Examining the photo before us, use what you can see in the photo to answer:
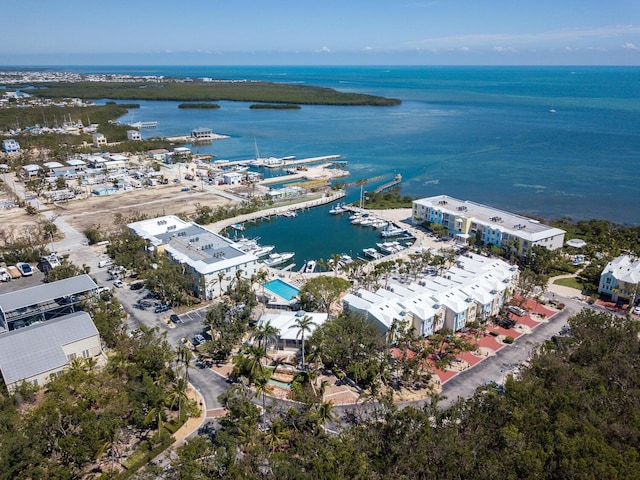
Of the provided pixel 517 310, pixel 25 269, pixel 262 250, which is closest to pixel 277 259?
pixel 262 250

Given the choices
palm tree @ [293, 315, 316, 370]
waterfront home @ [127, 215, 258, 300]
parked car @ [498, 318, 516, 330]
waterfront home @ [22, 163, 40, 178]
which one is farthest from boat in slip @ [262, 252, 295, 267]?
waterfront home @ [22, 163, 40, 178]

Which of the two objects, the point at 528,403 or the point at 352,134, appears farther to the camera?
the point at 352,134

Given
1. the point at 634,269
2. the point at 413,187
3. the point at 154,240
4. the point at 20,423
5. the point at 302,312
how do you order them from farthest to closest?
the point at 413,187 < the point at 154,240 < the point at 634,269 < the point at 302,312 < the point at 20,423

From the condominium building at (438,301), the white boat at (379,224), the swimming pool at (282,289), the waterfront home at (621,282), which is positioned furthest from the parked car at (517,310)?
the white boat at (379,224)

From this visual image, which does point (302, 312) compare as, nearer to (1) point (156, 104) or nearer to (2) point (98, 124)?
(2) point (98, 124)

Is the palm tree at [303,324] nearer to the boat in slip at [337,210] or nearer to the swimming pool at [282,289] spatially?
the swimming pool at [282,289]

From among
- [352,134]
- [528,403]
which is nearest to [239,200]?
[528,403]
